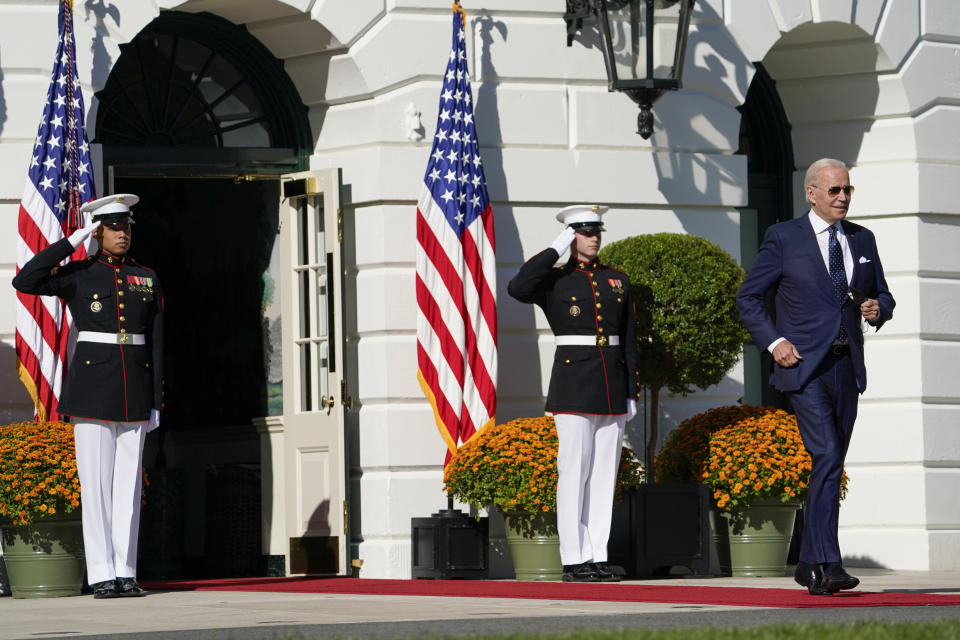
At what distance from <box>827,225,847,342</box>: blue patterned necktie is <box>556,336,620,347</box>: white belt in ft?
6.65

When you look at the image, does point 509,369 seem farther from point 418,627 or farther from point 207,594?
point 418,627

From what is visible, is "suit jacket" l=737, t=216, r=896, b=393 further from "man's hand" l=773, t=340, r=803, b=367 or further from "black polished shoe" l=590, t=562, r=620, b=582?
"black polished shoe" l=590, t=562, r=620, b=582

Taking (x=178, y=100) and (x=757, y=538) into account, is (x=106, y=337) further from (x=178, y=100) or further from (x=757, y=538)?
(x=757, y=538)

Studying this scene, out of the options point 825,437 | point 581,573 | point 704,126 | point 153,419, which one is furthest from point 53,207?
point 825,437

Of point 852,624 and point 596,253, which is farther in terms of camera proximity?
point 596,253

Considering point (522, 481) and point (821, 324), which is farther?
point (522, 481)

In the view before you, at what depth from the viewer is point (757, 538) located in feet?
37.3

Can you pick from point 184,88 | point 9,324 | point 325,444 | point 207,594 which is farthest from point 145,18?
point 207,594

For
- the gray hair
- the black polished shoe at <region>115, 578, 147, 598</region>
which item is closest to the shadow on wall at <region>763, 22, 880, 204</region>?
the gray hair

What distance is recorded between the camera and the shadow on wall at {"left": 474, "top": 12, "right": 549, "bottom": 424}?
12148mm

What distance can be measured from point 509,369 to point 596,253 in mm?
1385

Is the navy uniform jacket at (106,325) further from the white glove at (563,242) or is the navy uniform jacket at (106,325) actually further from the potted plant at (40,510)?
the white glove at (563,242)

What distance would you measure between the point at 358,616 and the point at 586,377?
113 inches

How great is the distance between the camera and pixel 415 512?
11781mm
